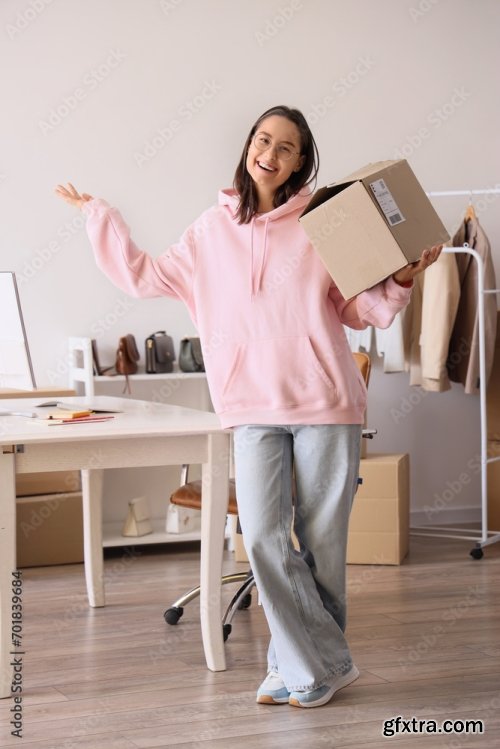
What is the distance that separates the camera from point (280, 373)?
254 cm

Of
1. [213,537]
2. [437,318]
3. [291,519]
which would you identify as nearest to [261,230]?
[291,519]

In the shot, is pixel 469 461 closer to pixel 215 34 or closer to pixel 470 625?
pixel 470 625

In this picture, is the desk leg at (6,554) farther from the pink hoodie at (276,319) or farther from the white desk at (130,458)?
the pink hoodie at (276,319)

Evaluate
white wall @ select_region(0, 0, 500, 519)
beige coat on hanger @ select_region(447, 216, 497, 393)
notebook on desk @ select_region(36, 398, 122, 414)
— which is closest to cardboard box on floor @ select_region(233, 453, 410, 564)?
beige coat on hanger @ select_region(447, 216, 497, 393)

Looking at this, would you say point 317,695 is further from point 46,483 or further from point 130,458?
point 46,483

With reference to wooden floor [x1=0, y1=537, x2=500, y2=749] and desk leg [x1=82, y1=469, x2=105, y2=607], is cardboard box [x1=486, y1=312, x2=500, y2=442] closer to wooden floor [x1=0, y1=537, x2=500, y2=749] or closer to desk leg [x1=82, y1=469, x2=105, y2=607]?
wooden floor [x1=0, y1=537, x2=500, y2=749]

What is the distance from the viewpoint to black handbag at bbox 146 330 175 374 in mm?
4785

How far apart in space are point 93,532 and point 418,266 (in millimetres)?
1824

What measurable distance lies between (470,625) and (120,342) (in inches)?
84.6

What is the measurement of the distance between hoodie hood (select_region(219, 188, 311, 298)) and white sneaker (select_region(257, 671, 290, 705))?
101 centimetres

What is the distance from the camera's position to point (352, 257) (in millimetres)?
2457

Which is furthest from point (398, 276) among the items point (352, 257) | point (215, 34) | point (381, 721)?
point (215, 34)

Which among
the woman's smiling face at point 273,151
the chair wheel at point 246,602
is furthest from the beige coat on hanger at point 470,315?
the woman's smiling face at point 273,151

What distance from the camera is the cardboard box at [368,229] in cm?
243
